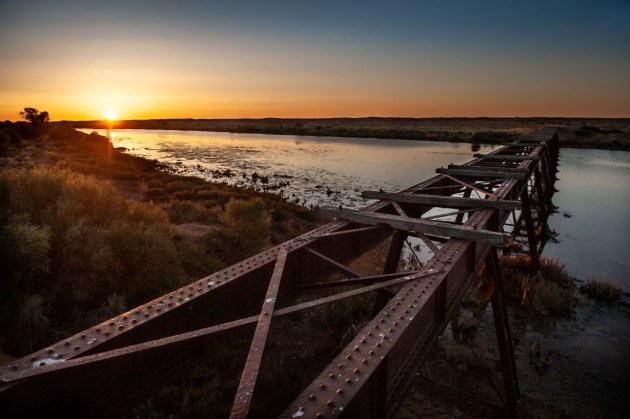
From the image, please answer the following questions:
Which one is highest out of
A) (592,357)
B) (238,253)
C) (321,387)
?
(321,387)

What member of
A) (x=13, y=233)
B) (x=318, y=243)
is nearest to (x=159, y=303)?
(x=318, y=243)

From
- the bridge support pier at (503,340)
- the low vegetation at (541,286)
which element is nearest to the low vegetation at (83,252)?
the bridge support pier at (503,340)

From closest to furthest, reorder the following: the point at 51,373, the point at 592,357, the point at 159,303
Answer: the point at 51,373 < the point at 159,303 < the point at 592,357

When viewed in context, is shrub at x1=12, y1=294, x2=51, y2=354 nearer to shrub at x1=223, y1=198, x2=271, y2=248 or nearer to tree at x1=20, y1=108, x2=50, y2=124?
shrub at x1=223, y1=198, x2=271, y2=248

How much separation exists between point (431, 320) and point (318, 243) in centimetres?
154

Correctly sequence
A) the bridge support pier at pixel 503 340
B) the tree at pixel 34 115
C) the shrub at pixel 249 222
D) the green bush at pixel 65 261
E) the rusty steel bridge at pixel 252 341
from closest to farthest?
the rusty steel bridge at pixel 252 341 → the bridge support pier at pixel 503 340 → the green bush at pixel 65 261 → the shrub at pixel 249 222 → the tree at pixel 34 115

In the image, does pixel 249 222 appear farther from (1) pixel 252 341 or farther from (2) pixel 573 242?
(2) pixel 573 242

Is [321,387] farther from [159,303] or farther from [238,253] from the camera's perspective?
[238,253]

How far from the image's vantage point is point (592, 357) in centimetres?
684

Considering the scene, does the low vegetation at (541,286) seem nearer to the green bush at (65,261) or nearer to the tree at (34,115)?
the green bush at (65,261)

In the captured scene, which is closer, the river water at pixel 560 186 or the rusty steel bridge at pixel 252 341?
the rusty steel bridge at pixel 252 341

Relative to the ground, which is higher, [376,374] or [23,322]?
[376,374]

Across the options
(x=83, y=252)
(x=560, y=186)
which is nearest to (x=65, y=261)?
(x=83, y=252)

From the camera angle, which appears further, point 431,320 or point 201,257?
point 201,257
